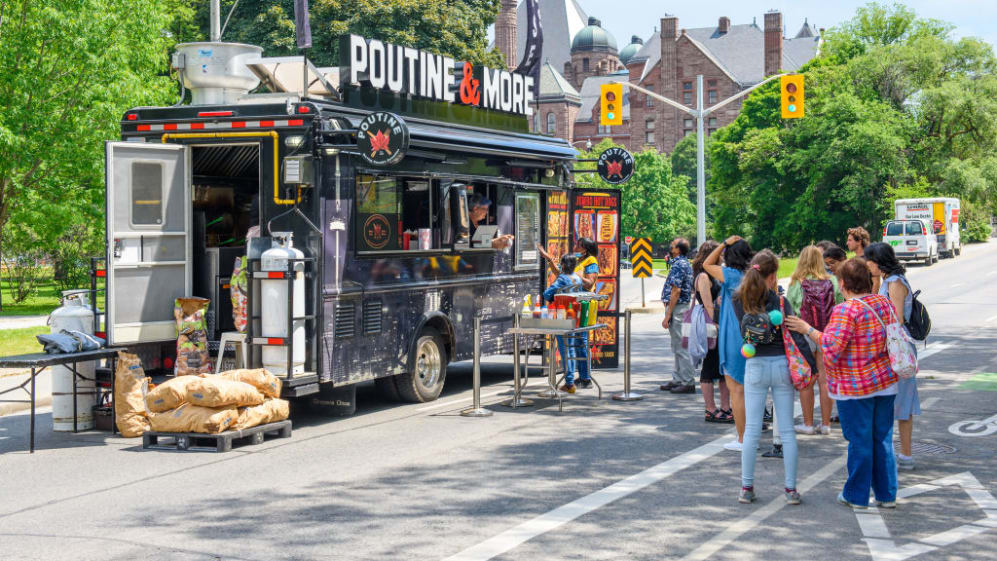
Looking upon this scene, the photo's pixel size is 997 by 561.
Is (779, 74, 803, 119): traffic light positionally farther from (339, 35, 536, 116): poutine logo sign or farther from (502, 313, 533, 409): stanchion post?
(502, 313, 533, 409): stanchion post

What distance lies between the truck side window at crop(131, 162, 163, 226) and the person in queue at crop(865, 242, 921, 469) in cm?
655

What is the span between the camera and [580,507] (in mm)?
7227

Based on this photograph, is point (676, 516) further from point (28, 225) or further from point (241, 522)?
point (28, 225)

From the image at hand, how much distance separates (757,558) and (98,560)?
3656 mm

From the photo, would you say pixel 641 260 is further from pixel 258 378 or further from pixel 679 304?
pixel 258 378

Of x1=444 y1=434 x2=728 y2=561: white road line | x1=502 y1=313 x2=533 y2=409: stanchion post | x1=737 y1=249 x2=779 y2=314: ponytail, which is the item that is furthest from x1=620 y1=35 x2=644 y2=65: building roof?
x1=737 y1=249 x2=779 y2=314: ponytail

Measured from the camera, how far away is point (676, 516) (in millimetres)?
7000

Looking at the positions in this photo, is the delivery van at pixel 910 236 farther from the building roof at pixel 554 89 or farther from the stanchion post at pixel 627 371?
the building roof at pixel 554 89

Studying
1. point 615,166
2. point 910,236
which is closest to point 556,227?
point 615,166

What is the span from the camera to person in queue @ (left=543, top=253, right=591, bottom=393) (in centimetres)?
1240

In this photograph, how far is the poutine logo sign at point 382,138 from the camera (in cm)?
1019

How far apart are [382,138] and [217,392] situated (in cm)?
280

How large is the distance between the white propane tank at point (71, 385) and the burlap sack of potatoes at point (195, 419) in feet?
4.42

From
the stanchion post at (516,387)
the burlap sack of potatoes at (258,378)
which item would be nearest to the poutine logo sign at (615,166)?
the stanchion post at (516,387)
